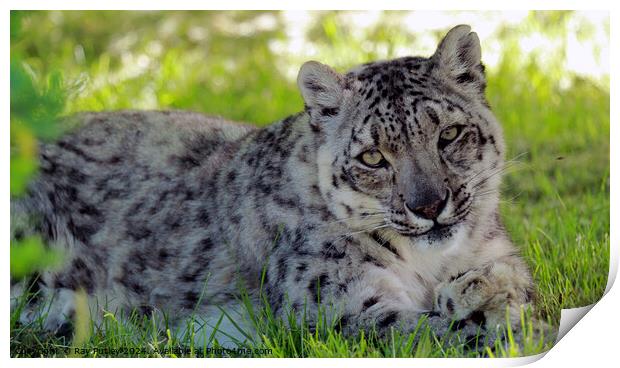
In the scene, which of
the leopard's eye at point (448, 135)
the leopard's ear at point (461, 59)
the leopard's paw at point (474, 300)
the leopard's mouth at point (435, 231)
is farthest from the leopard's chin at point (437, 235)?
the leopard's ear at point (461, 59)

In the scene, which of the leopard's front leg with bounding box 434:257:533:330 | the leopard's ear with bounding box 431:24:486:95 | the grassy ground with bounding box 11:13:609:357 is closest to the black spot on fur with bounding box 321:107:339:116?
the leopard's ear with bounding box 431:24:486:95

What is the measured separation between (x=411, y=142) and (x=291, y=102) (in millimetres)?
1789

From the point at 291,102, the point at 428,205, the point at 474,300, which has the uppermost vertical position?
the point at 291,102

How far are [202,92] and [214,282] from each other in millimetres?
1740

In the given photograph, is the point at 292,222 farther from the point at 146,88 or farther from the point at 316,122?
the point at 146,88

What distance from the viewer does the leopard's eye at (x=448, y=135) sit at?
11.9 ft

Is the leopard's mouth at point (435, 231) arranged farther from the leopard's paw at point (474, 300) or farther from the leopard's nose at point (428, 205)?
the leopard's paw at point (474, 300)

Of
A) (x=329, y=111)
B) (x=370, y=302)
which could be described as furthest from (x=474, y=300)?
(x=329, y=111)

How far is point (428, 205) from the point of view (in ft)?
11.3

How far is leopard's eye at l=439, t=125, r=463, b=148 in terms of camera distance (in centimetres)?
363

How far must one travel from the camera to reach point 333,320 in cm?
357

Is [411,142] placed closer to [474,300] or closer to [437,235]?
[437,235]

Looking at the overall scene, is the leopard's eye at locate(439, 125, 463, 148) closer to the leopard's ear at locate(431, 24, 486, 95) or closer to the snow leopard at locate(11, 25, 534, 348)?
the snow leopard at locate(11, 25, 534, 348)
